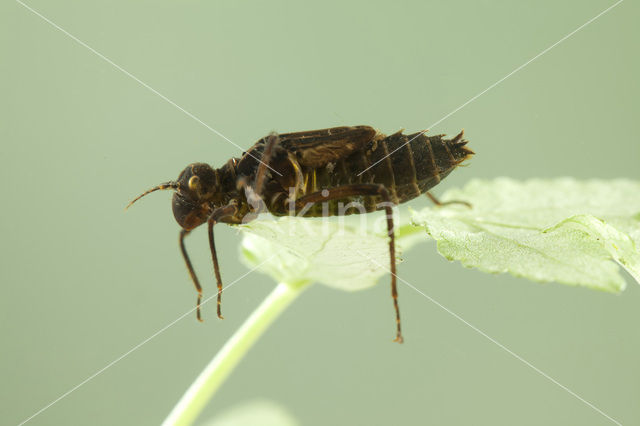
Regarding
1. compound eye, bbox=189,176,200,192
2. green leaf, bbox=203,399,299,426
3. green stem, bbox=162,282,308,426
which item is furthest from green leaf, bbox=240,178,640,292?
green leaf, bbox=203,399,299,426

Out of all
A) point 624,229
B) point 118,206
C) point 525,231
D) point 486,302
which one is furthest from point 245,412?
point 118,206

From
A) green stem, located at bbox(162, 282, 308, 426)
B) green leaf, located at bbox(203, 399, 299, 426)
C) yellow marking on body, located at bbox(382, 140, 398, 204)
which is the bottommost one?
green leaf, located at bbox(203, 399, 299, 426)

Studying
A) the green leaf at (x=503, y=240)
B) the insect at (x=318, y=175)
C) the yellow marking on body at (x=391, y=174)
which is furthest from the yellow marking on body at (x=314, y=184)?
the yellow marking on body at (x=391, y=174)

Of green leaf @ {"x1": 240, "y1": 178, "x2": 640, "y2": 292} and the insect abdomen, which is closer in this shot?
green leaf @ {"x1": 240, "y1": 178, "x2": 640, "y2": 292}

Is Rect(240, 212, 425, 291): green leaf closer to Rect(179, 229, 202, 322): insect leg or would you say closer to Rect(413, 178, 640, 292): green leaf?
Rect(413, 178, 640, 292): green leaf

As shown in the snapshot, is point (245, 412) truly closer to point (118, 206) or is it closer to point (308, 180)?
point (308, 180)

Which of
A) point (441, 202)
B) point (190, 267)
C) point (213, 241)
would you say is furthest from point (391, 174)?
point (190, 267)

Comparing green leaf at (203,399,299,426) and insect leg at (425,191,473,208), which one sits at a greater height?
insect leg at (425,191,473,208)
